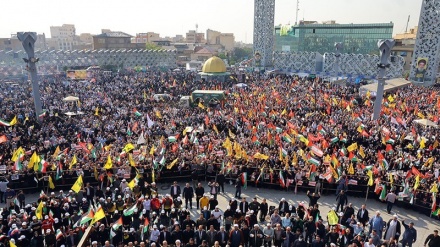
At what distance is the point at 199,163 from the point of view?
54.0 feet

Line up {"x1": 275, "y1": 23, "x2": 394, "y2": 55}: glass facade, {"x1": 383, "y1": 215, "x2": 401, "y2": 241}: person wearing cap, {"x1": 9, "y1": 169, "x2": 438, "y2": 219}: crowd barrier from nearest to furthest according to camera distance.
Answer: {"x1": 383, "y1": 215, "x2": 401, "y2": 241}: person wearing cap
{"x1": 9, "y1": 169, "x2": 438, "y2": 219}: crowd barrier
{"x1": 275, "y1": 23, "x2": 394, "y2": 55}: glass facade

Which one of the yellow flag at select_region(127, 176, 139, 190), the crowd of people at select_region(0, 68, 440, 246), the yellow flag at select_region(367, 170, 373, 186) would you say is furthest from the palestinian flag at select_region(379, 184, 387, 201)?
the yellow flag at select_region(127, 176, 139, 190)

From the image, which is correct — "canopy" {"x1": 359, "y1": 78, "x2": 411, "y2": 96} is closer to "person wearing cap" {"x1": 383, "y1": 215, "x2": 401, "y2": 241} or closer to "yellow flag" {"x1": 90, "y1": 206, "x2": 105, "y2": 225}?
"person wearing cap" {"x1": 383, "y1": 215, "x2": 401, "y2": 241}

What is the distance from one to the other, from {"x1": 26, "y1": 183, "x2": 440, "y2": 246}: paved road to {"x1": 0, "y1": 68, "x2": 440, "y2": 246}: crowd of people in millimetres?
415

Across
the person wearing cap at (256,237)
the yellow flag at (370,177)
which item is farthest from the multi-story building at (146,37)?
the person wearing cap at (256,237)

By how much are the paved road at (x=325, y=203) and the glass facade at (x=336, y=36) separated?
262 feet

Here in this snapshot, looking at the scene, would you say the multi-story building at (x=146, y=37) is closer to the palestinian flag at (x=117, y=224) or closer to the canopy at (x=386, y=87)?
the canopy at (x=386, y=87)

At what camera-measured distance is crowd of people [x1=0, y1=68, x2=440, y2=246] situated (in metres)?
11.2

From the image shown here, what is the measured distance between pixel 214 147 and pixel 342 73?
41829mm

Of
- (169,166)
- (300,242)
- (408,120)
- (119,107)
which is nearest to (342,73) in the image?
(408,120)

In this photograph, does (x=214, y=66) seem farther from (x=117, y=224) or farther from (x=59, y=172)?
(x=117, y=224)

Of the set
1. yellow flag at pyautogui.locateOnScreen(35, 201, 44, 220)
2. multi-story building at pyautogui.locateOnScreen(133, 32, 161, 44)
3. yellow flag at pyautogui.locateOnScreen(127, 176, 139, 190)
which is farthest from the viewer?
multi-story building at pyautogui.locateOnScreen(133, 32, 161, 44)

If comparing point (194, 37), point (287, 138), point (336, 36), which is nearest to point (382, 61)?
point (287, 138)

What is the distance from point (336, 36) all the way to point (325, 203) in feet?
294
